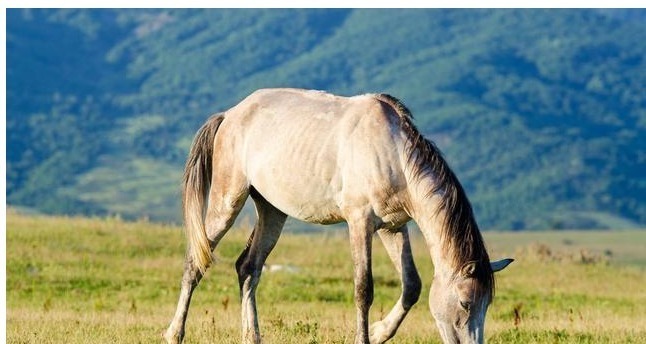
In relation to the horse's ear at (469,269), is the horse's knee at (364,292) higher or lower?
lower

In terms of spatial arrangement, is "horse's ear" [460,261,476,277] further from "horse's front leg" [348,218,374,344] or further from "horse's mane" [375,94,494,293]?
"horse's front leg" [348,218,374,344]

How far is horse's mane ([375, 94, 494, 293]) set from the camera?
9508 millimetres

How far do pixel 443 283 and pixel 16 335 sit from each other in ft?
15.0

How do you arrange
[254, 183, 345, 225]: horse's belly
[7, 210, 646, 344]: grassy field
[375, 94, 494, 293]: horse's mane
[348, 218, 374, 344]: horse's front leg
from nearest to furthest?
[375, 94, 494, 293]: horse's mane < [348, 218, 374, 344]: horse's front leg < [254, 183, 345, 225]: horse's belly < [7, 210, 646, 344]: grassy field

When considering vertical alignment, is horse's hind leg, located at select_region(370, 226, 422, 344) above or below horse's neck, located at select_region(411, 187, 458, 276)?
below

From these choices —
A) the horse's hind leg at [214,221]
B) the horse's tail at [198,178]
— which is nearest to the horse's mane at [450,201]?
the horse's hind leg at [214,221]

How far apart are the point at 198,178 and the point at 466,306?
3895 mm

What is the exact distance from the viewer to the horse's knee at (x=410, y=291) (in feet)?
35.3

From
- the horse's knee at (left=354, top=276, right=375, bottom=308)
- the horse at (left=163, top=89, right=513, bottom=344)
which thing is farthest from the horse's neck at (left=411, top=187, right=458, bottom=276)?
the horse's knee at (left=354, top=276, right=375, bottom=308)

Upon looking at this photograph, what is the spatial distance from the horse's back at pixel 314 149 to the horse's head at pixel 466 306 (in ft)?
3.97

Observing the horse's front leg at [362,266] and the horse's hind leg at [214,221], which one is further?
the horse's hind leg at [214,221]

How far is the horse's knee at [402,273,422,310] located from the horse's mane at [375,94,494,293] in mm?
1071

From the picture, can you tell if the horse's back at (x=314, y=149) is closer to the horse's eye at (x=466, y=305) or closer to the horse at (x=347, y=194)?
the horse at (x=347, y=194)

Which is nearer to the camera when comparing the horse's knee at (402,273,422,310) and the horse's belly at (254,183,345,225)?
the horse's knee at (402,273,422,310)
